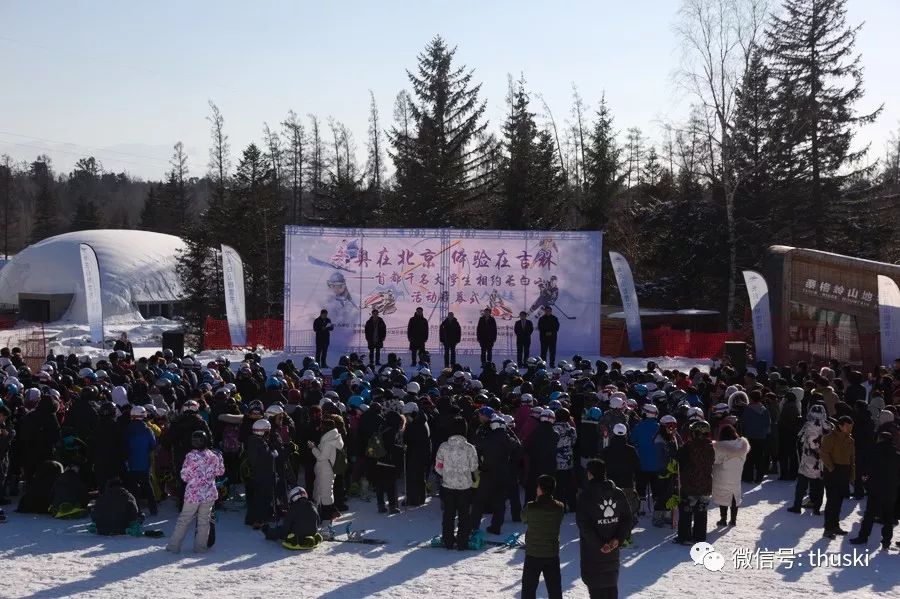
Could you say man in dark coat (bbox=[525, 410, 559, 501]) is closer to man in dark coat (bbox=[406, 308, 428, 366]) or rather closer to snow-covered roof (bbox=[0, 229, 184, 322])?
man in dark coat (bbox=[406, 308, 428, 366])

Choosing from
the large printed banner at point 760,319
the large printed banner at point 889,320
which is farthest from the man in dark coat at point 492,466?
the large printed banner at point 760,319

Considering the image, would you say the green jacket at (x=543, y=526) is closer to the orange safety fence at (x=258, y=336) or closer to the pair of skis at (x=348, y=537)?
the pair of skis at (x=348, y=537)

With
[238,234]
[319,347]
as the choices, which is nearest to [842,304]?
[319,347]

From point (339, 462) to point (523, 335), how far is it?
1114 centimetres

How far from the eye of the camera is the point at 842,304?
21.9 metres

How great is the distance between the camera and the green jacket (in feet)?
23.8

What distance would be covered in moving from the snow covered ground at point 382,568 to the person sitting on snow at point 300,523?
141 mm

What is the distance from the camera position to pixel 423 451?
38.0 feet

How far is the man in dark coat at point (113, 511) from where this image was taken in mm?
10172

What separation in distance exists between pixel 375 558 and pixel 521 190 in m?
29.9

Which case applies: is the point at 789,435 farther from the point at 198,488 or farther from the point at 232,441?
the point at 198,488

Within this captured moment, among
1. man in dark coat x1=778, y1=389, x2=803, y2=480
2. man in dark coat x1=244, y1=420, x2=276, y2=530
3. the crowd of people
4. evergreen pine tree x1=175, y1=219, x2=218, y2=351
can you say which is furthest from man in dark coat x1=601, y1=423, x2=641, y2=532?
evergreen pine tree x1=175, y1=219, x2=218, y2=351

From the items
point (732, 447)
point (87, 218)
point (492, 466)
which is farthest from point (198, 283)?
point (87, 218)

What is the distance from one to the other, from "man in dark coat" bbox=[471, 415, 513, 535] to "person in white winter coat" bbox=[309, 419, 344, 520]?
1.74 metres
